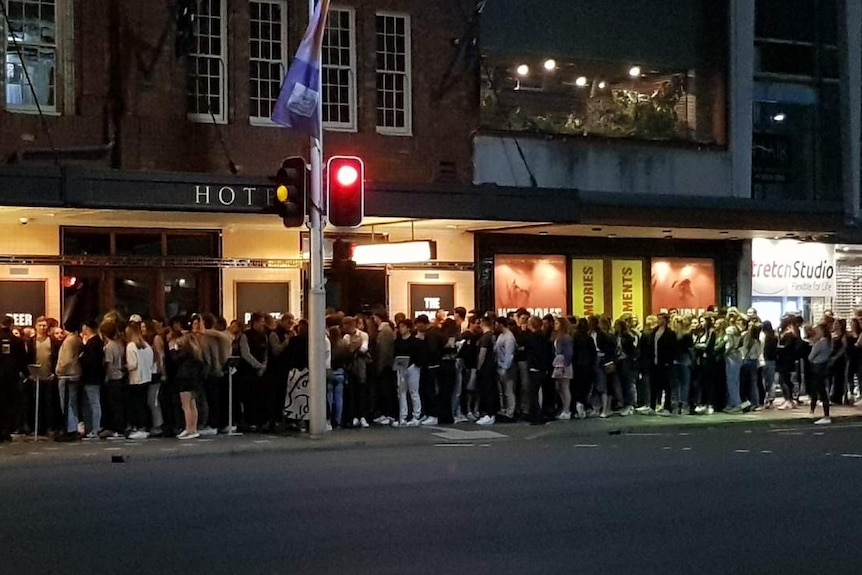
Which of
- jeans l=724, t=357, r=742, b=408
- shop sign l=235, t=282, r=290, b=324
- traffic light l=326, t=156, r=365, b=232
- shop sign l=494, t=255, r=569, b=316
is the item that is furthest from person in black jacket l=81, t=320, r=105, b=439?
jeans l=724, t=357, r=742, b=408

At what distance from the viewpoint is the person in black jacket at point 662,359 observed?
2311cm

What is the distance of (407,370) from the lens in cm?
2111

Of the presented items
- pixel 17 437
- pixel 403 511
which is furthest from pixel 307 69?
pixel 403 511

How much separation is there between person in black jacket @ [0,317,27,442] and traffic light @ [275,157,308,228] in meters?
4.21

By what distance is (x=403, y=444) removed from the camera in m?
18.8

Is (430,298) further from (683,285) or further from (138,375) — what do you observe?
(138,375)

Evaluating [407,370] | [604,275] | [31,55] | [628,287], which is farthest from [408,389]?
[628,287]

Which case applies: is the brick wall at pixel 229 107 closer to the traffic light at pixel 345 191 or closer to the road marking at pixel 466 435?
the traffic light at pixel 345 191

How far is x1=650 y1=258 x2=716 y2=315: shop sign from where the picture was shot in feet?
95.5

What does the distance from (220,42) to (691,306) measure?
40.7ft

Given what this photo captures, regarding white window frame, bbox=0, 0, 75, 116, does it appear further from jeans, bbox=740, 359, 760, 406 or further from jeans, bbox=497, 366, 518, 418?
jeans, bbox=740, 359, 760, 406

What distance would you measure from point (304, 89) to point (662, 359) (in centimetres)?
839

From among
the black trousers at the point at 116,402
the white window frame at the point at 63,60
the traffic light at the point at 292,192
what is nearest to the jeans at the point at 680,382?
the traffic light at the point at 292,192

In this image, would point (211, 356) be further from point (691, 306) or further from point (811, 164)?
point (811, 164)
